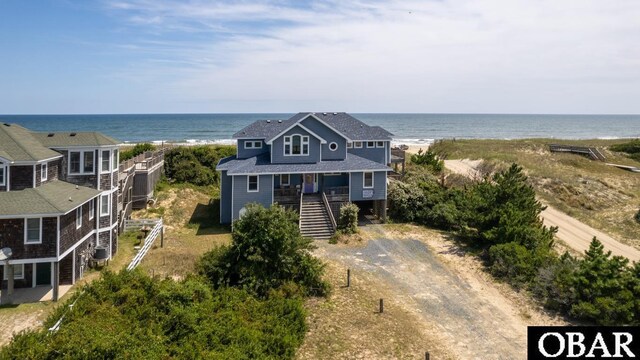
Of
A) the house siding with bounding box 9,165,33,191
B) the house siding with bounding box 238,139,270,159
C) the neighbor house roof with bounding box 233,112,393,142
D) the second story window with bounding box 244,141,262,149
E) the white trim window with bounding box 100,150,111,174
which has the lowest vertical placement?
the house siding with bounding box 9,165,33,191

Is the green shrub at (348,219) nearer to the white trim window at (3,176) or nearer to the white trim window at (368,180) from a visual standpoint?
the white trim window at (368,180)

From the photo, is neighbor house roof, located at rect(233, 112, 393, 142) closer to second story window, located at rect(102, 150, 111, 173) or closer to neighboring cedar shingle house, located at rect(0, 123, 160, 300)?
second story window, located at rect(102, 150, 111, 173)

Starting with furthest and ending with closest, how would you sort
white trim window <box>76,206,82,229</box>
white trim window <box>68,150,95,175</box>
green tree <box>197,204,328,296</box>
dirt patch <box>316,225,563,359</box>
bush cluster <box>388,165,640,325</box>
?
white trim window <box>68,150,95,175</box> < white trim window <box>76,206,82,229</box> < green tree <box>197,204,328,296</box> < bush cluster <box>388,165,640,325</box> < dirt patch <box>316,225,563,359</box>

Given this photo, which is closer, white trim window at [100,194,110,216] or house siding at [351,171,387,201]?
white trim window at [100,194,110,216]

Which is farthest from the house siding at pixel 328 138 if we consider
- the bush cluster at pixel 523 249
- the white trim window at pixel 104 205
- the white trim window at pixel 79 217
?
the white trim window at pixel 79 217

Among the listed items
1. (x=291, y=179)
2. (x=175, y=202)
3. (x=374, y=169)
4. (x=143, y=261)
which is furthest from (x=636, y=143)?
(x=143, y=261)

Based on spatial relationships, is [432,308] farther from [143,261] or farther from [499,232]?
[143,261]

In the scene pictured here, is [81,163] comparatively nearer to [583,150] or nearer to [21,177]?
[21,177]

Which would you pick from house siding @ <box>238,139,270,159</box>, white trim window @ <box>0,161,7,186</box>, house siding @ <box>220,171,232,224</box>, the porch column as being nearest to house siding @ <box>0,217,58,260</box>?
the porch column
